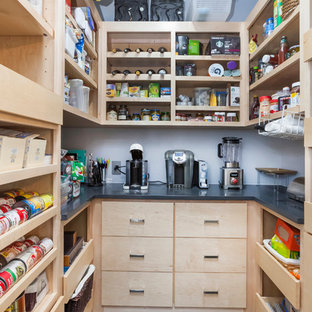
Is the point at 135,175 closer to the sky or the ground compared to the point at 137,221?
closer to the sky

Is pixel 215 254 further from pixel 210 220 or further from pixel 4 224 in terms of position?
pixel 4 224

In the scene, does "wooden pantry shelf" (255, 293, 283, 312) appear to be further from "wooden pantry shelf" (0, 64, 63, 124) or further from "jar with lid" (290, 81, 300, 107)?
"wooden pantry shelf" (0, 64, 63, 124)

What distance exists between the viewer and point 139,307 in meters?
1.76

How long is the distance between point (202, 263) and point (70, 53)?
160cm

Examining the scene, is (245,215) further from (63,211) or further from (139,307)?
(63,211)

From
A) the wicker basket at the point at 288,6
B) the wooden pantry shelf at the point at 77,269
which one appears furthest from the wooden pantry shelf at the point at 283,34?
the wooden pantry shelf at the point at 77,269

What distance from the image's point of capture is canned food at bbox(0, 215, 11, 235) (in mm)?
756

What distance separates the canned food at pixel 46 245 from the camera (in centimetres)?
105

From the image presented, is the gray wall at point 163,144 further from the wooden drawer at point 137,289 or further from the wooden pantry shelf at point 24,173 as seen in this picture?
the wooden pantry shelf at point 24,173

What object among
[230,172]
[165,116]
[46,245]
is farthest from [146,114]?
[46,245]

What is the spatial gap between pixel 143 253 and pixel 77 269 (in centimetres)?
49

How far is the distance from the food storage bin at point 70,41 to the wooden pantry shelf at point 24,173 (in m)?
0.65

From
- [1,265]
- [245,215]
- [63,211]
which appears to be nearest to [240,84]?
[245,215]

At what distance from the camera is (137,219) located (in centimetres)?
172
